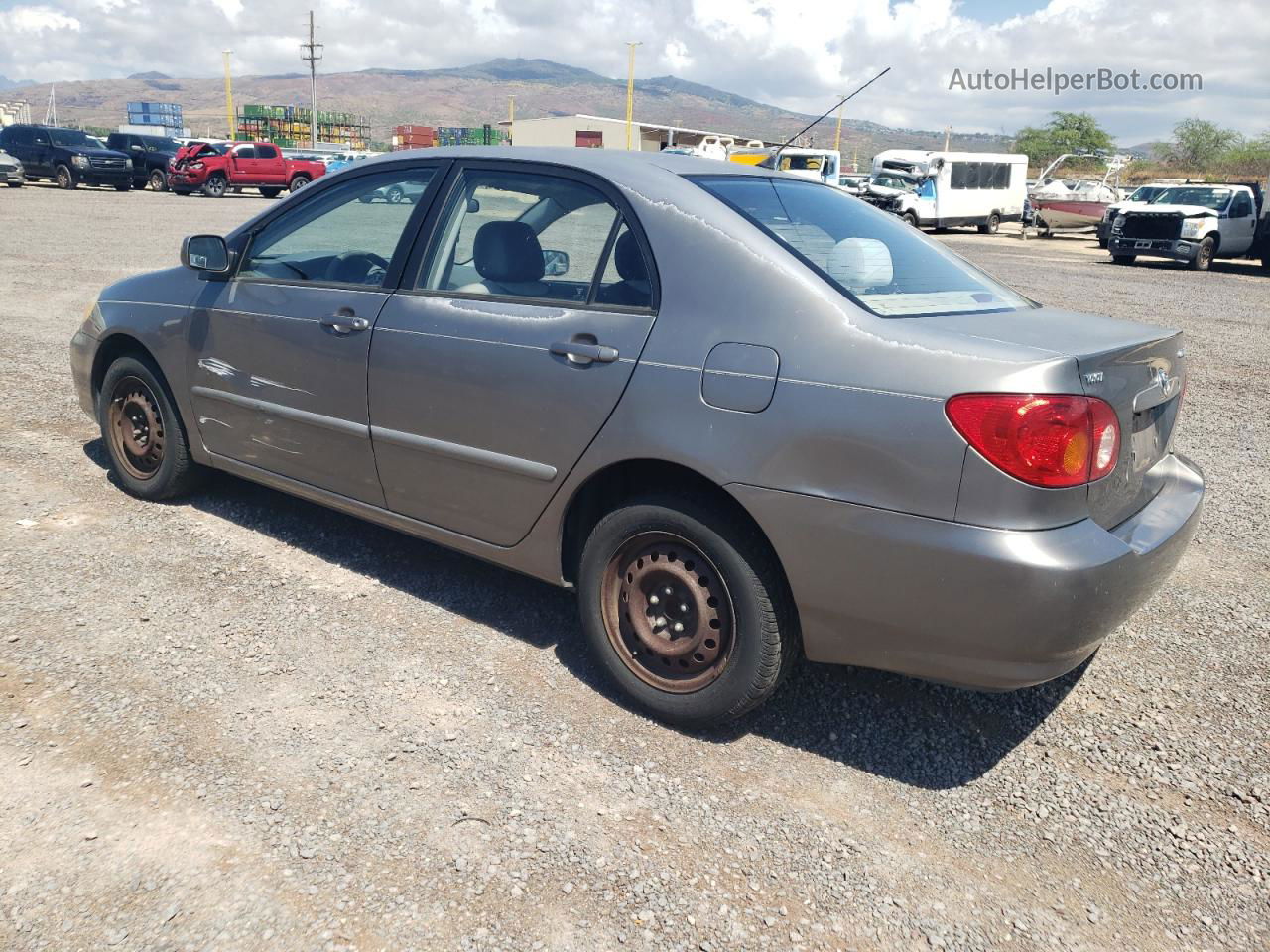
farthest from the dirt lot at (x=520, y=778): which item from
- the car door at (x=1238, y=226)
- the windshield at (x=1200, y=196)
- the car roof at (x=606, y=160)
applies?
the windshield at (x=1200, y=196)

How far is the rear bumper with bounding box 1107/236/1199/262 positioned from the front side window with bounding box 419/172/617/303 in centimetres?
2255

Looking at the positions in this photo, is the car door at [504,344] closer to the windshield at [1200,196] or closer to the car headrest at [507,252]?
the car headrest at [507,252]

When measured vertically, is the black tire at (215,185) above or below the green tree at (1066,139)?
below

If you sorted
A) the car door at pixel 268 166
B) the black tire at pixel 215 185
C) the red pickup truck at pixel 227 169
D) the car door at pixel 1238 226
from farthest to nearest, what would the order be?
the car door at pixel 268 166, the black tire at pixel 215 185, the red pickup truck at pixel 227 169, the car door at pixel 1238 226

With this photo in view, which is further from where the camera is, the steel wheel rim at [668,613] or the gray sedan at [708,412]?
the steel wheel rim at [668,613]

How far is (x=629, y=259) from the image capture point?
3133mm

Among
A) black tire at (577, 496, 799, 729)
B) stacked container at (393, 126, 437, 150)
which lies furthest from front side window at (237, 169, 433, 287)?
stacked container at (393, 126, 437, 150)

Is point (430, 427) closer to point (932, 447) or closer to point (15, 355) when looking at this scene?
point (932, 447)

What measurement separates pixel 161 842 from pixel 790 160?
118ft

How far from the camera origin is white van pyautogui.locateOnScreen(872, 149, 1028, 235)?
32062 millimetres

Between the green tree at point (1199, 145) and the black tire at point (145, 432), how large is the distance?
267ft

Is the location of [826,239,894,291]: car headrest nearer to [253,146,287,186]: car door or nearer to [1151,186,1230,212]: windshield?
[1151,186,1230,212]: windshield

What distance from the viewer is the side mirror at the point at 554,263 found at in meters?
3.35

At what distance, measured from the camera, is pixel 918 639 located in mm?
2660
